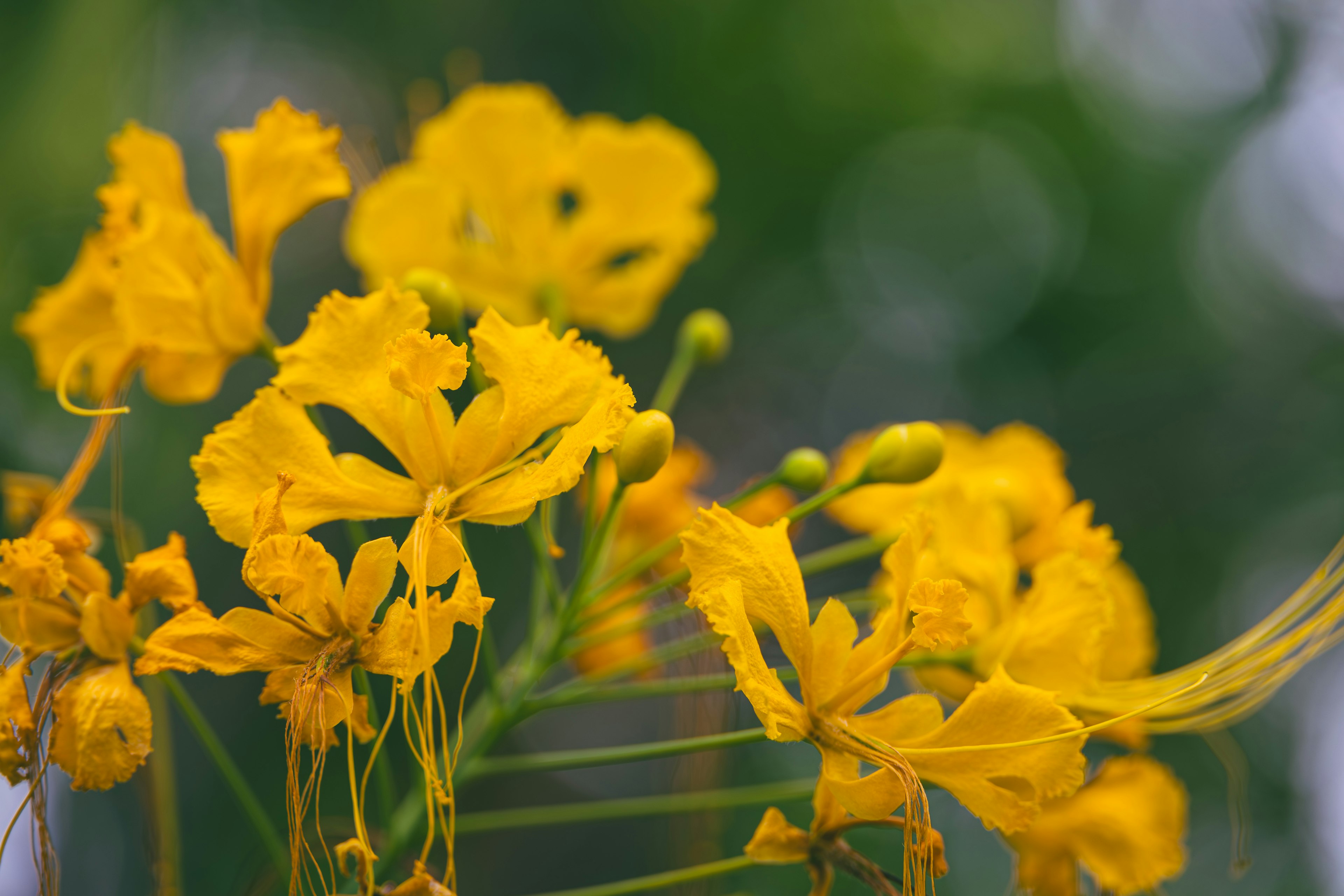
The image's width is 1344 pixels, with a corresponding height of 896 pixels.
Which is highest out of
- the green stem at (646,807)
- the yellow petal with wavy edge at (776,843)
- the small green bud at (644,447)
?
the small green bud at (644,447)

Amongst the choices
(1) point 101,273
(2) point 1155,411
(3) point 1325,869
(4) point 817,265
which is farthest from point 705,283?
(3) point 1325,869

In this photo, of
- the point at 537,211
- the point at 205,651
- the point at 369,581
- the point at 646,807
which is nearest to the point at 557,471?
the point at 369,581

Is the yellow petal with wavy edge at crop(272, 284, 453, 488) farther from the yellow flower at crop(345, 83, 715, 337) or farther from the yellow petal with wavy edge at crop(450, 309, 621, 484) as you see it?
the yellow flower at crop(345, 83, 715, 337)

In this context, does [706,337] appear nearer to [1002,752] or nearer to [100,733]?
[1002,752]

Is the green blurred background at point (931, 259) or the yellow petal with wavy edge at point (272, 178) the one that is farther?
the green blurred background at point (931, 259)

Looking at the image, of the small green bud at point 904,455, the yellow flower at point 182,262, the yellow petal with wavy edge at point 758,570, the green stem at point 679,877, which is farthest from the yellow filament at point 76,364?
the small green bud at point 904,455

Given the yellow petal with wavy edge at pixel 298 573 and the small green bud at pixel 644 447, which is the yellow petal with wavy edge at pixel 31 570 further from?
the small green bud at pixel 644 447
